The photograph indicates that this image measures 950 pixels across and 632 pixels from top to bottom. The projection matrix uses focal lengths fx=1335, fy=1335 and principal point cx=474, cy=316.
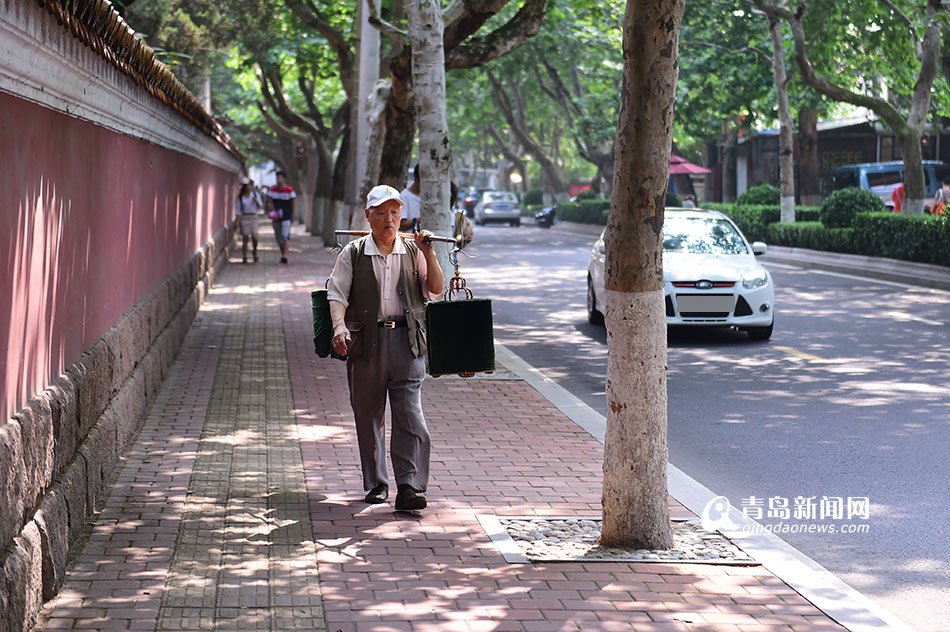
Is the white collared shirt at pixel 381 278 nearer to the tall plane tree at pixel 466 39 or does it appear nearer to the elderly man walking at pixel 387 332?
the elderly man walking at pixel 387 332

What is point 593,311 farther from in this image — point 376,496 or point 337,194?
point 337,194

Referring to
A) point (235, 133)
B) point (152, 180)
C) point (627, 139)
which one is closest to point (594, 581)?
point (627, 139)

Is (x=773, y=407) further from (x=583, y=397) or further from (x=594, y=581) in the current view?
(x=594, y=581)

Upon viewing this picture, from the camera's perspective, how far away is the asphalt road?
22.4 feet

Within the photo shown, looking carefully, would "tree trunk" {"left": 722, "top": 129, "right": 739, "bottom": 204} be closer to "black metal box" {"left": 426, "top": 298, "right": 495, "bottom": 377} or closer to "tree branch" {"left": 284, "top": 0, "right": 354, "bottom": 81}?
"tree branch" {"left": 284, "top": 0, "right": 354, "bottom": 81}

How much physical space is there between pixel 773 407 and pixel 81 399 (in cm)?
602

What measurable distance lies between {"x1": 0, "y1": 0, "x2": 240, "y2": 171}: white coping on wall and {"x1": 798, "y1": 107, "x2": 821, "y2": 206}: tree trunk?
31368 mm

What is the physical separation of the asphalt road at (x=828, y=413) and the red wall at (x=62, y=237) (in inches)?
153

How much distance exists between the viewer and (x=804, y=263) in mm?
29234

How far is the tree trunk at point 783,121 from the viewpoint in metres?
31.4

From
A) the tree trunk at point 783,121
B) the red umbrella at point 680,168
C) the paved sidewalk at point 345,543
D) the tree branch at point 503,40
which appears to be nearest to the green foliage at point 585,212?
the red umbrella at point 680,168

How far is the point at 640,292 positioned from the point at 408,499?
1770 millimetres

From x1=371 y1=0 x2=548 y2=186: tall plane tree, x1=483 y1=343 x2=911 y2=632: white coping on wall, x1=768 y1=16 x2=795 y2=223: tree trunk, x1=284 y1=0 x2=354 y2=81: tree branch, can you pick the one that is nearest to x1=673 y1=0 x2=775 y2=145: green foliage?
x1=768 y1=16 x2=795 y2=223: tree trunk

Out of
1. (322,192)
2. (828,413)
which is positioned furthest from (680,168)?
→ (828,413)
